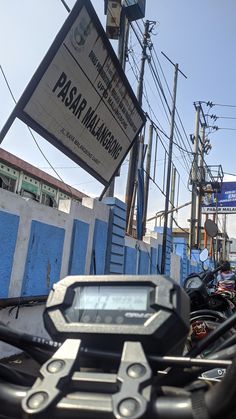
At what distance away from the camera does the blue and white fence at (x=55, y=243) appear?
15.7 feet

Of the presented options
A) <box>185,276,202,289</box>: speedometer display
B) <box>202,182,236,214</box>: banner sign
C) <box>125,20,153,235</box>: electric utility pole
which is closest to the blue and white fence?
<box>125,20,153,235</box>: electric utility pole

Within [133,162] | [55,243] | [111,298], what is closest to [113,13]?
[133,162]

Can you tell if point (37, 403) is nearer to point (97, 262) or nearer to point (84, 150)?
point (84, 150)

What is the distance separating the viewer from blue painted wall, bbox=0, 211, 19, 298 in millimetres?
4637

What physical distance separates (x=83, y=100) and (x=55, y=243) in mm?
2093

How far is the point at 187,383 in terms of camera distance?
0.97 metres

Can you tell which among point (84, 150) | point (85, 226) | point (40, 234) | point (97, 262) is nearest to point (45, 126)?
point (84, 150)

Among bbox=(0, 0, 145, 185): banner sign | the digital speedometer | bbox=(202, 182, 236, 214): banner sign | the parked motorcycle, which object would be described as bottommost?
the digital speedometer

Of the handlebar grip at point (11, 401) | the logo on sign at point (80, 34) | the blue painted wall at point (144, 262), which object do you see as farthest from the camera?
the blue painted wall at point (144, 262)

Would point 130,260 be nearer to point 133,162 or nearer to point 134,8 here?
point 133,162

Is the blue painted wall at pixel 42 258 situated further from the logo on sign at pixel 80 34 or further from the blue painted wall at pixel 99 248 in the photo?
the logo on sign at pixel 80 34

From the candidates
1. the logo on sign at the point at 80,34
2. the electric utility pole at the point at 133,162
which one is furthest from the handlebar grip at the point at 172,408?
the electric utility pole at the point at 133,162

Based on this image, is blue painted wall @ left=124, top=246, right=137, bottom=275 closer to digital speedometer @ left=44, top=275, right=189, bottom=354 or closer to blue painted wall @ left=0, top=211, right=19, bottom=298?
blue painted wall @ left=0, top=211, right=19, bottom=298

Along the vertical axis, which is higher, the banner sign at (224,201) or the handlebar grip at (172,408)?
the banner sign at (224,201)
